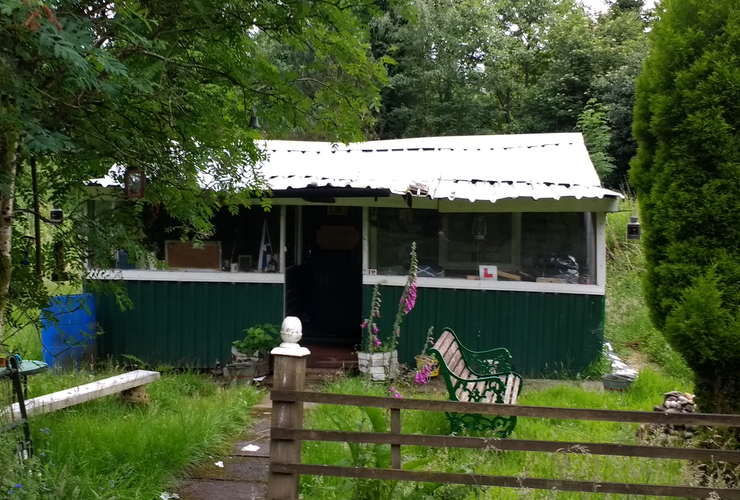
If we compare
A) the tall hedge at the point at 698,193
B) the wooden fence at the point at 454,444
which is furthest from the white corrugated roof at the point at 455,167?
the wooden fence at the point at 454,444

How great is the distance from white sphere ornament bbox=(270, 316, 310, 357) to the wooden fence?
1.7 inches

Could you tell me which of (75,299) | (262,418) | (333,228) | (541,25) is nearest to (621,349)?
(333,228)

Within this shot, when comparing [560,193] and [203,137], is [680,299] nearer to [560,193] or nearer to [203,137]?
[560,193]

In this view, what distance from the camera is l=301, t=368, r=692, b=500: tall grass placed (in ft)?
12.5

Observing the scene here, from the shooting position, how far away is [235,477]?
15.4 feet

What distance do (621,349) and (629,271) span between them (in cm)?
309

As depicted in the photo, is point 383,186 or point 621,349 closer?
point 383,186

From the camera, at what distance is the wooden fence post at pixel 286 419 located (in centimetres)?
344

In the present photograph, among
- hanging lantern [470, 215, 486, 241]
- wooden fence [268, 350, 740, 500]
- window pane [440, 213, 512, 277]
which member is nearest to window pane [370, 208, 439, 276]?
window pane [440, 213, 512, 277]

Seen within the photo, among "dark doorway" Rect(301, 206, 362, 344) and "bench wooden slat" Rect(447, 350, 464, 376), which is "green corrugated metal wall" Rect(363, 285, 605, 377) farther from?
"dark doorway" Rect(301, 206, 362, 344)

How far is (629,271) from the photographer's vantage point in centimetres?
1195

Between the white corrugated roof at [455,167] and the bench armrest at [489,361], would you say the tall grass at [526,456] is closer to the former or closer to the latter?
the bench armrest at [489,361]

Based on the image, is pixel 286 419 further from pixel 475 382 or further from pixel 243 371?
pixel 243 371

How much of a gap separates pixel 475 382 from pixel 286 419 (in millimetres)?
2066
